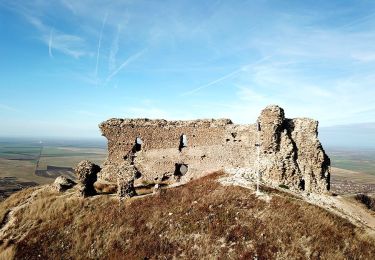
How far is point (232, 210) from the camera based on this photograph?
63.3 feet

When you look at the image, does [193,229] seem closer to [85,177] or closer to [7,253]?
[7,253]

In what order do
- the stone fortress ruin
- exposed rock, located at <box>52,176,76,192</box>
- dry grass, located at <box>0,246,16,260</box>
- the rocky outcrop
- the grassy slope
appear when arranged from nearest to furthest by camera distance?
the grassy slope, dry grass, located at <box>0,246,16,260</box>, the rocky outcrop, the stone fortress ruin, exposed rock, located at <box>52,176,76,192</box>

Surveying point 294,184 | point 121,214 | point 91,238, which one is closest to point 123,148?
point 121,214

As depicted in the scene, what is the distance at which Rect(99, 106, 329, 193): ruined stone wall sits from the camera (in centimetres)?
2541

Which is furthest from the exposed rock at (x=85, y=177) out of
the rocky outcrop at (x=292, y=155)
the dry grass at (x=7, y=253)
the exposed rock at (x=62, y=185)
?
the rocky outcrop at (x=292, y=155)

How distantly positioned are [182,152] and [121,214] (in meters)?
12.2

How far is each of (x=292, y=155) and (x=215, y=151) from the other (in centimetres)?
823

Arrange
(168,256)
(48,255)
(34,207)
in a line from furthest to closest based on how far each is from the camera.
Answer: (34,207), (48,255), (168,256)

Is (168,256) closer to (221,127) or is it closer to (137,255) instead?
(137,255)

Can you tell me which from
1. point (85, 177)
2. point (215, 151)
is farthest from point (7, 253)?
point (215, 151)

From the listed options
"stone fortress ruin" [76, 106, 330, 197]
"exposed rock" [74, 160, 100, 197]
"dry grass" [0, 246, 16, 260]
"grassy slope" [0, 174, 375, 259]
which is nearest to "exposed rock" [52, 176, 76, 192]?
"stone fortress ruin" [76, 106, 330, 197]

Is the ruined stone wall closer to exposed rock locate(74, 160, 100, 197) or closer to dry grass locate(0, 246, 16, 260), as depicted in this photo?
exposed rock locate(74, 160, 100, 197)

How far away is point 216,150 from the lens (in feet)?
104

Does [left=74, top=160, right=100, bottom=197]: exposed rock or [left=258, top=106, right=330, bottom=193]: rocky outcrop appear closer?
[left=258, top=106, right=330, bottom=193]: rocky outcrop
